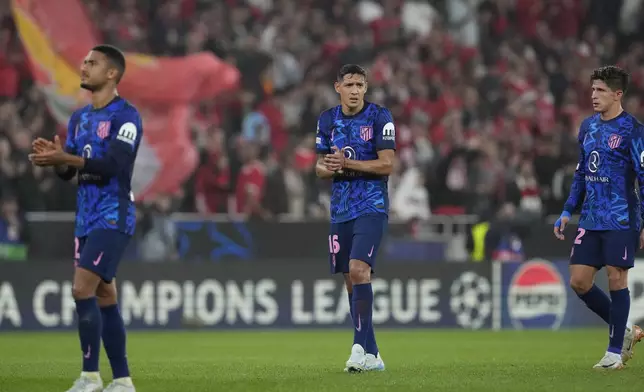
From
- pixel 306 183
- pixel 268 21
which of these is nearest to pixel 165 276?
pixel 306 183

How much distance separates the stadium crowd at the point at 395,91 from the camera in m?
22.2

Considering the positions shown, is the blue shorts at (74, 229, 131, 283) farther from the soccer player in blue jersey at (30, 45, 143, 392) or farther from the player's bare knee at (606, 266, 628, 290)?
the player's bare knee at (606, 266, 628, 290)

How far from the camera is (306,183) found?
22.7m

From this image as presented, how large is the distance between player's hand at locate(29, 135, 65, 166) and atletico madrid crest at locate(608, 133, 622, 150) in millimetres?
5196

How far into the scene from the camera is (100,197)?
387 inches

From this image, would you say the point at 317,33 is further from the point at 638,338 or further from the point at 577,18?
the point at 638,338

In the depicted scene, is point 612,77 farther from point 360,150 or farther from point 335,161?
point 335,161

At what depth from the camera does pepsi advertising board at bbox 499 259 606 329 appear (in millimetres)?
21328

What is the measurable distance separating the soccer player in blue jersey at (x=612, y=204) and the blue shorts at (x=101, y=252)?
4592 millimetres

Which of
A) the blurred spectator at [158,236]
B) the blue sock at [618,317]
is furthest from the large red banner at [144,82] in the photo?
the blue sock at [618,317]

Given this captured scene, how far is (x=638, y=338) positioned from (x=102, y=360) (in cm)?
569

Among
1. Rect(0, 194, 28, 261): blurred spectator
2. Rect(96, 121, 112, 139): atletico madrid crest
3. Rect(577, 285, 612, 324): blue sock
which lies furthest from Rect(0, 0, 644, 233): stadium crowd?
Rect(96, 121, 112, 139): atletico madrid crest

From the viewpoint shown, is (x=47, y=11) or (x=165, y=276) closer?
(x=165, y=276)

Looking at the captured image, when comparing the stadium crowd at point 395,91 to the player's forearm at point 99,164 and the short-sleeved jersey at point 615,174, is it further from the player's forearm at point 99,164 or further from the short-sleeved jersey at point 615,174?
the player's forearm at point 99,164
